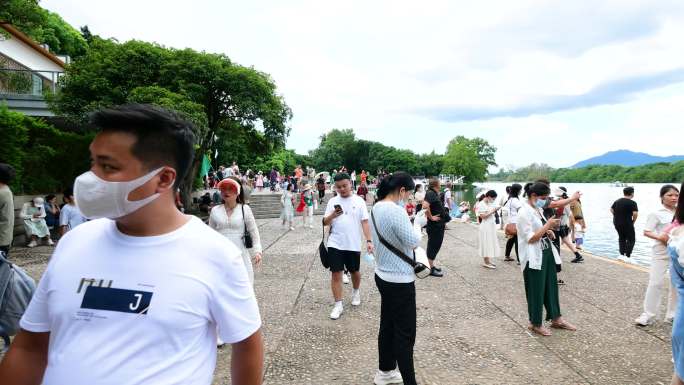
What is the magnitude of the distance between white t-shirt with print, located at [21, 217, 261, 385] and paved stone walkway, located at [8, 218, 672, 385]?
2.66 meters

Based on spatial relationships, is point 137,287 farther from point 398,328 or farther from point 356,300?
point 356,300

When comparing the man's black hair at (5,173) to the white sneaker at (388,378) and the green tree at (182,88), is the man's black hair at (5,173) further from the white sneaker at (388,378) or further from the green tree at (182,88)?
the green tree at (182,88)

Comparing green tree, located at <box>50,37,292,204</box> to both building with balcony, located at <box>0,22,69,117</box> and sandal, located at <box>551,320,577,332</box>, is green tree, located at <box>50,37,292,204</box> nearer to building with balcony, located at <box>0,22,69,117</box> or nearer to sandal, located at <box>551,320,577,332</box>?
building with balcony, located at <box>0,22,69,117</box>

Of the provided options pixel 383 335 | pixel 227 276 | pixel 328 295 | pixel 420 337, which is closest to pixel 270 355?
pixel 383 335

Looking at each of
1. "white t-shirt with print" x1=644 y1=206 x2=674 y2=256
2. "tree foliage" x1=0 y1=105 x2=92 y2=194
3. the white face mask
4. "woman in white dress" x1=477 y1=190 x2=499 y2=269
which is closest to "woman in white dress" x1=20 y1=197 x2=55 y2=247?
"tree foliage" x1=0 y1=105 x2=92 y2=194

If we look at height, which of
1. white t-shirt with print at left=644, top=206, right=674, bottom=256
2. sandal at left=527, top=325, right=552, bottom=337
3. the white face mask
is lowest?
sandal at left=527, top=325, right=552, bottom=337

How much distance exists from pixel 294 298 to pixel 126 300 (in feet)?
17.1

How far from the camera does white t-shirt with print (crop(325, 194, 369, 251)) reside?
17.4ft

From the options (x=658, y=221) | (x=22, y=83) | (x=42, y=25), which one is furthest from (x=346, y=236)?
(x=22, y=83)

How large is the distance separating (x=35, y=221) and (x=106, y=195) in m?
12.6

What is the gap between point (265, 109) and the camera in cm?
1895

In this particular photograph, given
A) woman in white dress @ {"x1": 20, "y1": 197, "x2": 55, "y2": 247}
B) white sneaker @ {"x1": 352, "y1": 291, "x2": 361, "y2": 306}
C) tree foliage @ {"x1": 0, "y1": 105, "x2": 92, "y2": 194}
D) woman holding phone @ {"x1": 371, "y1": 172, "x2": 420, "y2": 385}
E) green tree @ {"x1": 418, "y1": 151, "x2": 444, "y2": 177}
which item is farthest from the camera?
green tree @ {"x1": 418, "y1": 151, "x2": 444, "y2": 177}

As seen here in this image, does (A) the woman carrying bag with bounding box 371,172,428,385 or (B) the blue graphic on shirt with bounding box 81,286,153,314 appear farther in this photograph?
(A) the woman carrying bag with bounding box 371,172,428,385

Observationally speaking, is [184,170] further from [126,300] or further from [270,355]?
[270,355]
